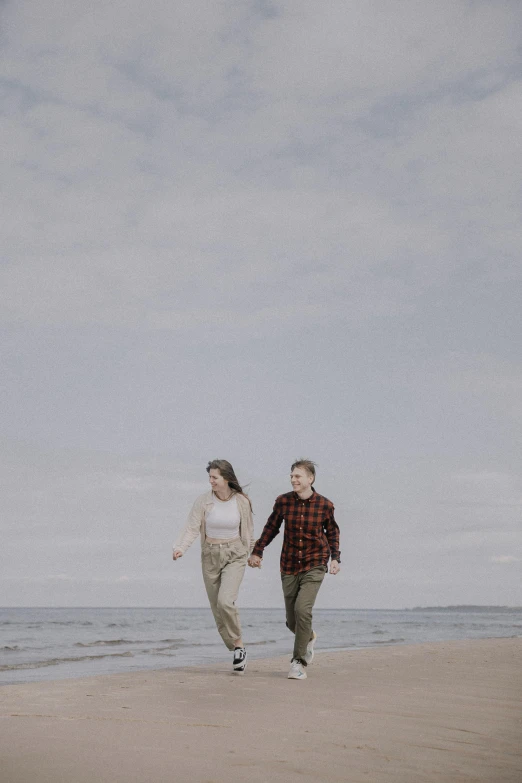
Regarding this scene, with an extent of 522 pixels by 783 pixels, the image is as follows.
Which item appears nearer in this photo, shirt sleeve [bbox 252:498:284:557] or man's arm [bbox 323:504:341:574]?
man's arm [bbox 323:504:341:574]

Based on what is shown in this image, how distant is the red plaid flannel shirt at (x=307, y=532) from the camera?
7508 millimetres

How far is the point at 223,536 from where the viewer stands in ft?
26.3

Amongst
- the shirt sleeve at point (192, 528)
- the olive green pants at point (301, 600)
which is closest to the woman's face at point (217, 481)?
the shirt sleeve at point (192, 528)

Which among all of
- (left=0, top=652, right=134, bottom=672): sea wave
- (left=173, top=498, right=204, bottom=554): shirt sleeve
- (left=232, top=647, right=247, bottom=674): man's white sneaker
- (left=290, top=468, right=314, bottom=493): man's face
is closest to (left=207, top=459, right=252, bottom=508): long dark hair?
(left=173, top=498, right=204, bottom=554): shirt sleeve

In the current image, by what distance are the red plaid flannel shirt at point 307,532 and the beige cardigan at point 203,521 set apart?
0.48 m

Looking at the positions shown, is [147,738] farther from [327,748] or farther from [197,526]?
[197,526]

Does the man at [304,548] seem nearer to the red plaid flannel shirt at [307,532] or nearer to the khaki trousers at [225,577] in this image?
the red plaid flannel shirt at [307,532]

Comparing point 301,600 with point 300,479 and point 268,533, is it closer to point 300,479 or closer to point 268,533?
point 268,533

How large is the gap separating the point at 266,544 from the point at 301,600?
71 centimetres

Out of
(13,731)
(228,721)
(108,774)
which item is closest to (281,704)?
(228,721)

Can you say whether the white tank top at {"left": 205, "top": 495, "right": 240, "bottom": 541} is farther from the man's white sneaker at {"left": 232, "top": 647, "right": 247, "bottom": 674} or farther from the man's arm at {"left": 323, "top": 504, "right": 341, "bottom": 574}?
the man's white sneaker at {"left": 232, "top": 647, "right": 247, "bottom": 674}

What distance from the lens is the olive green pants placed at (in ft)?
24.1

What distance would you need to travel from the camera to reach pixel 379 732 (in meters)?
4.51

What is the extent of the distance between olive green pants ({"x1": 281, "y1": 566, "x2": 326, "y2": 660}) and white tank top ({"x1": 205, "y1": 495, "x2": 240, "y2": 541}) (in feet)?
2.44
